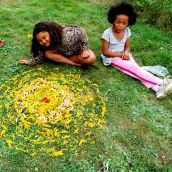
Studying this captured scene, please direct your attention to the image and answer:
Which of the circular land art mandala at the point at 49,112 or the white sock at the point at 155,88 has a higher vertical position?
the white sock at the point at 155,88

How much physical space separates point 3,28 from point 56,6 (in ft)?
4.79

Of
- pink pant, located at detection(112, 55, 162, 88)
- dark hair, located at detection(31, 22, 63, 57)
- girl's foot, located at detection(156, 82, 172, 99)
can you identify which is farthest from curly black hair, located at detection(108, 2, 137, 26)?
girl's foot, located at detection(156, 82, 172, 99)

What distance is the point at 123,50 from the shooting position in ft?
18.5

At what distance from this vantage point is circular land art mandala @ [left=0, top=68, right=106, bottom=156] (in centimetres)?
423

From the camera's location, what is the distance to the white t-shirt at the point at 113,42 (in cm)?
541

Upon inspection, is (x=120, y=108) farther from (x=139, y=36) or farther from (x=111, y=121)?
(x=139, y=36)

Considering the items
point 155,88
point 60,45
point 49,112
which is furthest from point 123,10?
point 49,112

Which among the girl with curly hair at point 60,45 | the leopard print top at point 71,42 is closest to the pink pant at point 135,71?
the girl with curly hair at point 60,45

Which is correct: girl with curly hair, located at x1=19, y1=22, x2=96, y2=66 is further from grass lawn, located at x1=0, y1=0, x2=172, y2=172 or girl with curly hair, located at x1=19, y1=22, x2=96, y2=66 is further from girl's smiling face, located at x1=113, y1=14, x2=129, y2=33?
girl's smiling face, located at x1=113, y1=14, x2=129, y2=33

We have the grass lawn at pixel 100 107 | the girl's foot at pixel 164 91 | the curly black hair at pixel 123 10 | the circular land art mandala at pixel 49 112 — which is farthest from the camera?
the curly black hair at pixel 123 10

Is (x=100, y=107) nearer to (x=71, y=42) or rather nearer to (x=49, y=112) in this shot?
(x=49, y=112)

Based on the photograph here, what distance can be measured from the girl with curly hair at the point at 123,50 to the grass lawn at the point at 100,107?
0.34ft

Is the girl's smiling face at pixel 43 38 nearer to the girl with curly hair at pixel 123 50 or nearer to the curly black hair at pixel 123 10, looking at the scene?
the girl with curly hair at pixel 123 50

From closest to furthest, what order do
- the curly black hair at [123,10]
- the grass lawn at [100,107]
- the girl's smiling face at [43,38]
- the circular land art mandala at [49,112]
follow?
the grass lawn at [100,107]
the circular land art mandala at [49,112]
the girl's smiling face at [43,38]
the curly black hair at [123,10]
